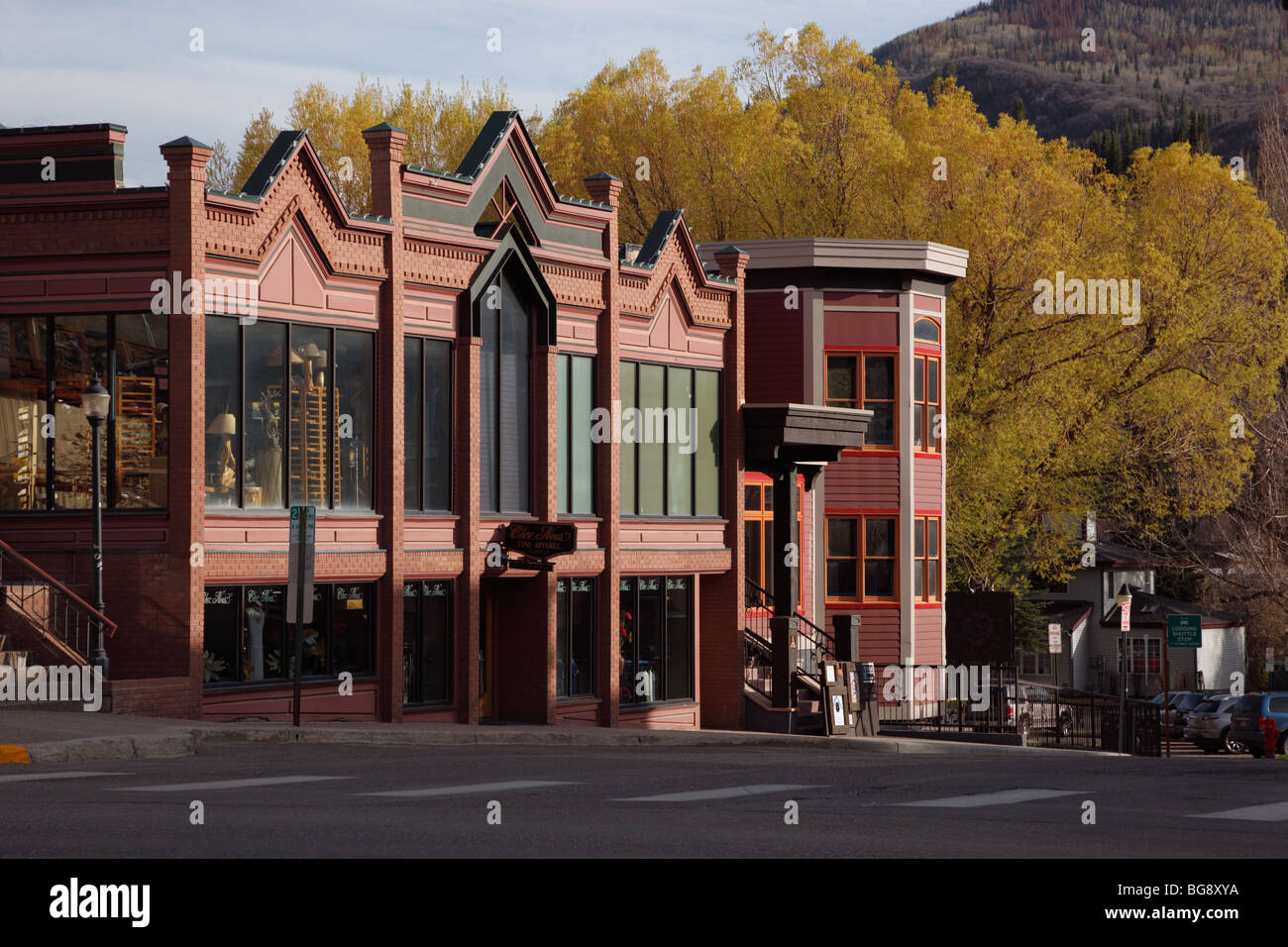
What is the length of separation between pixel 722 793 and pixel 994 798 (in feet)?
7.71

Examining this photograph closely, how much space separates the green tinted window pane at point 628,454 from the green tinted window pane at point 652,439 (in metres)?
0.18

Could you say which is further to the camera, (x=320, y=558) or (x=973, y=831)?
(x=320, y=558)

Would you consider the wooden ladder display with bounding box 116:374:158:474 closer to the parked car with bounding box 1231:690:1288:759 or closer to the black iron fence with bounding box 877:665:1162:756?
the black iron fence with bounding box 877:665:1162:756

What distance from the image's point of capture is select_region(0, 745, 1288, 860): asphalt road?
11047 mm

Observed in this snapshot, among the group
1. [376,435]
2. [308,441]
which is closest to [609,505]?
[376,435]

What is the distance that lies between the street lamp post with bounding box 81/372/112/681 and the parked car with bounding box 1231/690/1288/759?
28761 millimetres

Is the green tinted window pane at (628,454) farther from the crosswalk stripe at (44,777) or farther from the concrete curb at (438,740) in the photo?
the crosswalk stripe at (44,777)

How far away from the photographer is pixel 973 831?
1257 cm

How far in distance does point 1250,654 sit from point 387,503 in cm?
5910

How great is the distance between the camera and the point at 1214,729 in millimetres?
46094

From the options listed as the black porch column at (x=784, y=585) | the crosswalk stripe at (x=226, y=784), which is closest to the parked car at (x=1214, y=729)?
the black porch column at (x=784, y=585)

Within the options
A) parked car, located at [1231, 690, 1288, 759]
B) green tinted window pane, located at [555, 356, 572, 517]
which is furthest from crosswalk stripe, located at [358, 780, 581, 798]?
parked car, located at [1231, 690, 1288, 759]
